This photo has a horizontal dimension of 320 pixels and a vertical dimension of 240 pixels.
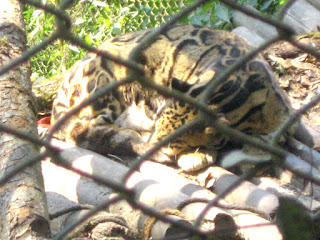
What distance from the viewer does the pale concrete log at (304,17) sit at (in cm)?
660

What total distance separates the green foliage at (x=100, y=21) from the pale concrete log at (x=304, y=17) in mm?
260

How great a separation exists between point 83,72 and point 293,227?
3904mm

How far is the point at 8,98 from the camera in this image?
2.46 m

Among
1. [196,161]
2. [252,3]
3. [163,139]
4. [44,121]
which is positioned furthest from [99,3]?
[163,139]

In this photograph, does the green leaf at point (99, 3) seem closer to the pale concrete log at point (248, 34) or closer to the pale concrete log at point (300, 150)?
the pale concrete log at point (248, 34)

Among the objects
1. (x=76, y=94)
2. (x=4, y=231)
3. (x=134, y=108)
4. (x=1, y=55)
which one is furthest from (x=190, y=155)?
(x=4, y=231)

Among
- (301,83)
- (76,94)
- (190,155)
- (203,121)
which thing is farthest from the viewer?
(301,83)

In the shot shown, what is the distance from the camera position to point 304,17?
6.70m

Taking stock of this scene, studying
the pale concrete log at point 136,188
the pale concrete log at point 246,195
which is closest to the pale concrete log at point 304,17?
the pale concrete log at point 246,195

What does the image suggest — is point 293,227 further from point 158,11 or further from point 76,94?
point 158,11

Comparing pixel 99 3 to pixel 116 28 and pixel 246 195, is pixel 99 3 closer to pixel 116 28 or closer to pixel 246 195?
pixel 116 28

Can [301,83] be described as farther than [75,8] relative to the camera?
No

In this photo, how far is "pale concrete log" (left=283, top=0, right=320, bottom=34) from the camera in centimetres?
660

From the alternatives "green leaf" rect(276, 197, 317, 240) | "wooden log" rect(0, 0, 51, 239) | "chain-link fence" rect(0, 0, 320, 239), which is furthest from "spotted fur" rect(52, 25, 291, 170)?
"green leaf" rect(276, 197, 317, 240)
